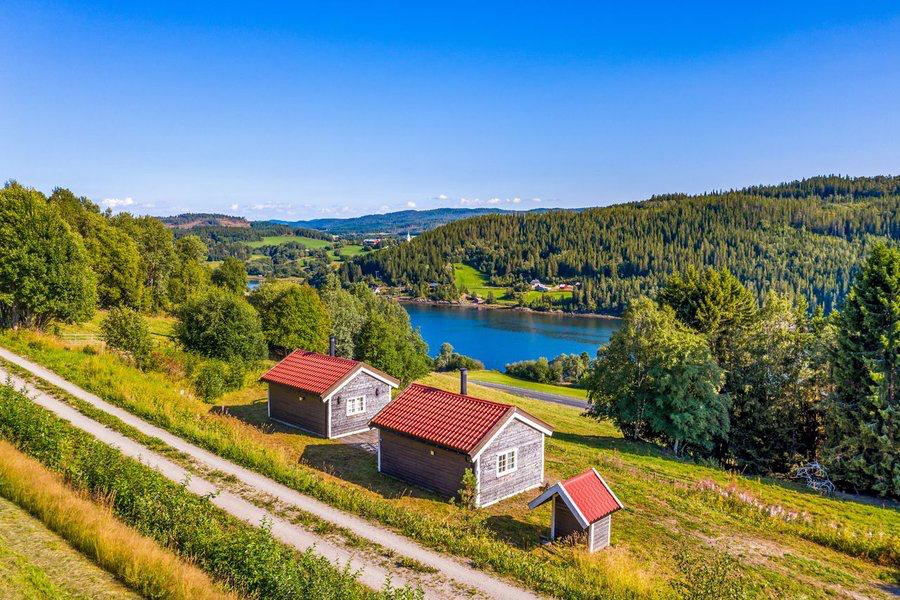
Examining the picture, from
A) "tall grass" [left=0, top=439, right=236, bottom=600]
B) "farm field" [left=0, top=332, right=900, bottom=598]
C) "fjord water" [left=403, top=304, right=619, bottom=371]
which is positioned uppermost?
"tall grass" [left=0, top=439, right=236, bottom=600]

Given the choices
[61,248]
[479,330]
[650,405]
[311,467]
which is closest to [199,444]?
[311,467]

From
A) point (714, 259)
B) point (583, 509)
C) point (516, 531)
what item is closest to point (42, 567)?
point (516, 531)

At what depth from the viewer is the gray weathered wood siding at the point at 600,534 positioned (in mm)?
15412

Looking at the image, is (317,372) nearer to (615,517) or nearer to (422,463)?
(422,463)

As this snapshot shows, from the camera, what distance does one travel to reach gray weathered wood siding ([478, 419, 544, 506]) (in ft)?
62.0

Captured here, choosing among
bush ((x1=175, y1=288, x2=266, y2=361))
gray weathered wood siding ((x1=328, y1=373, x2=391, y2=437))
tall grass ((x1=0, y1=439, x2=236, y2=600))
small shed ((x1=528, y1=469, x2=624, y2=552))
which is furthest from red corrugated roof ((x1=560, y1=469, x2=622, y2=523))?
bush ((x1=175, y1=288, x2=266, y2=361))

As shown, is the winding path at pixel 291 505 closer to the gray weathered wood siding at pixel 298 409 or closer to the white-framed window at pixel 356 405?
the gray weathered wood siding at pixel 298 409

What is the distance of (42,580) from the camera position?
8461mm

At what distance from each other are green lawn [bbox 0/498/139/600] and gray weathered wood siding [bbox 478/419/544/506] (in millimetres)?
11530

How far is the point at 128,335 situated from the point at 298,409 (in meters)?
11.0

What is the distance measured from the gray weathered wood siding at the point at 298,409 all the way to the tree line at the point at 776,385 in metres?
15.6

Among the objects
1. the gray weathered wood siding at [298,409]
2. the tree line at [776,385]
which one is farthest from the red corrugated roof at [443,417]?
the tree line at [776,385]

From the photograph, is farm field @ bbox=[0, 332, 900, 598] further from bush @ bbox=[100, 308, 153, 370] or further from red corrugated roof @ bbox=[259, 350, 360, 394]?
red corrugated roof @ bbox=[259, 350, 360, 394]

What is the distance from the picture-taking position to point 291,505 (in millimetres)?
15547
